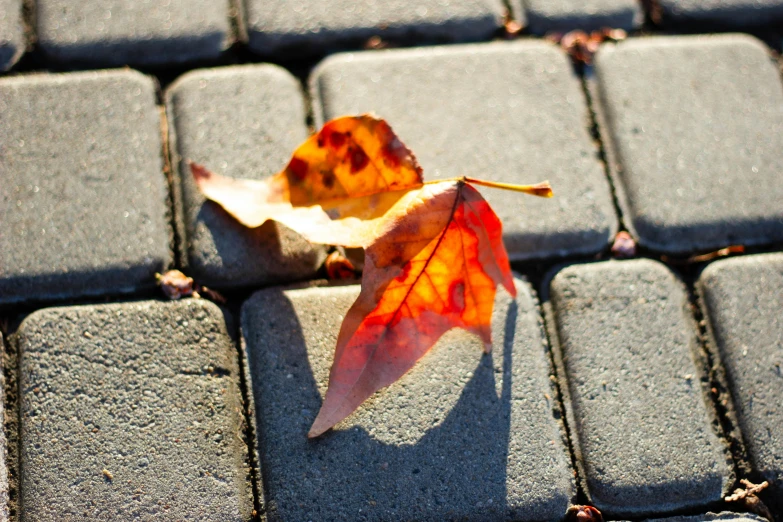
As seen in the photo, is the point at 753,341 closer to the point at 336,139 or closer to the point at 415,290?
the point at 415,290

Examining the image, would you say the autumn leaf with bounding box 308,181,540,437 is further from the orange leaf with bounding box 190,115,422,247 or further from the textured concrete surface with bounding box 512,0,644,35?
the textured concrete surface with bounding box 512,0,644,35

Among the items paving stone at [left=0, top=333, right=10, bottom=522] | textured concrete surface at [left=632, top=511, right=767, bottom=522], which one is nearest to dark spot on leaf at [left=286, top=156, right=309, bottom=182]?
paving stone at [left=0, top=333, right=10, bottom=522]

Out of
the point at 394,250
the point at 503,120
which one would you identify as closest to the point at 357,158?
the point at 394,250

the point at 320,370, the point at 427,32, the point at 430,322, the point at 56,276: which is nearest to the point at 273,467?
the point at 320,370

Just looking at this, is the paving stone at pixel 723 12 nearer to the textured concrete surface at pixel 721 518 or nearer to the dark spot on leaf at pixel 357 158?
the dark spot on leaf at pixel 357 158

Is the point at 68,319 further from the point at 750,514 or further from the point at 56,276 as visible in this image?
the point at 750,514

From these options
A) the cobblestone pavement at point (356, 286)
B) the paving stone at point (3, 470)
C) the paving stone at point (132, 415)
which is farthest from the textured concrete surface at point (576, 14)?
the paving stone at point (3, 470)

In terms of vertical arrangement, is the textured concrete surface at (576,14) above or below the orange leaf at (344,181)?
above
